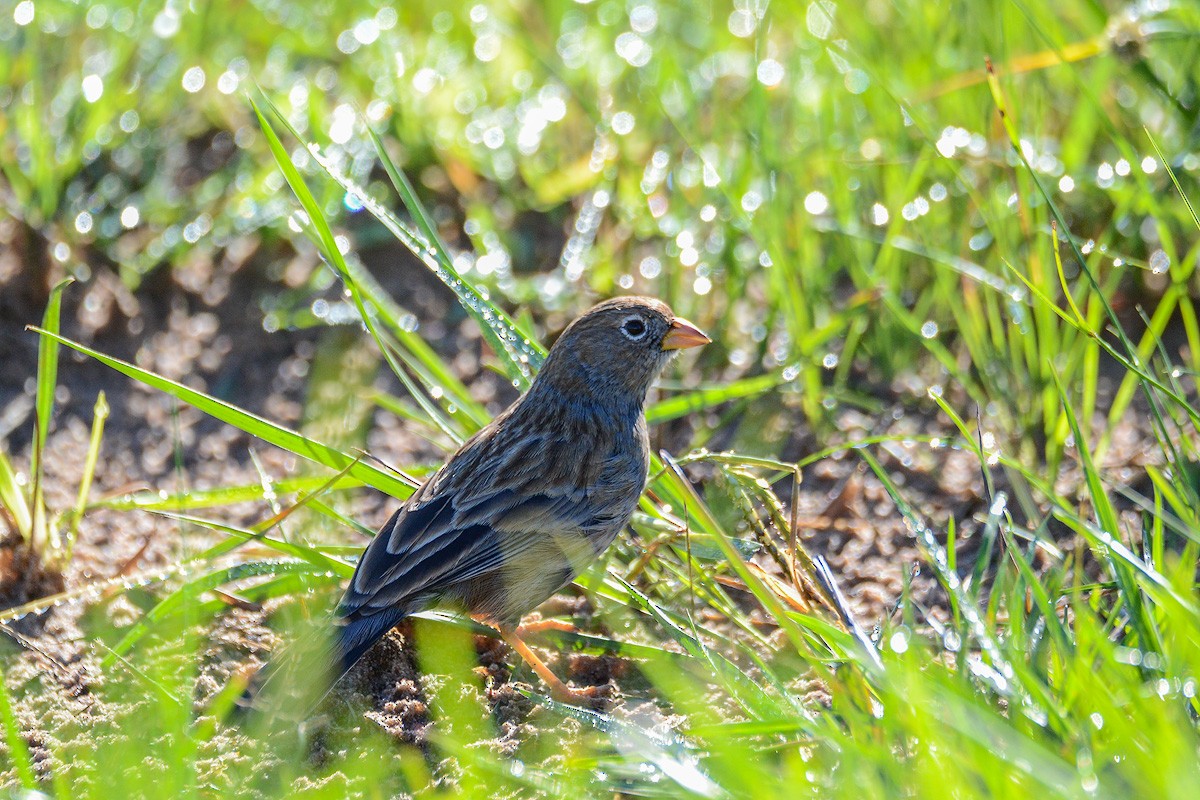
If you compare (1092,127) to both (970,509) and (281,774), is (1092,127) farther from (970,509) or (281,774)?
(281,774)

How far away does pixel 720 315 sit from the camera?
4.54 meters

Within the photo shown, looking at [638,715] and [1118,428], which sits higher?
[638,715]

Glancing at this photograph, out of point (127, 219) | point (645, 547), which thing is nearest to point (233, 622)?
point (645, 547)

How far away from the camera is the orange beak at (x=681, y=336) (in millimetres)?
4055

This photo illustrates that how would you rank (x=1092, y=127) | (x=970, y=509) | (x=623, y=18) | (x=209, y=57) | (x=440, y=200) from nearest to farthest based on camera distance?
(x=970, y=509) < (x=1092, y=127) < (x=440, y=200) < (x=209, y=57) < (x=623, y=18)

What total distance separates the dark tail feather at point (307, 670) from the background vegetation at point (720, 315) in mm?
75

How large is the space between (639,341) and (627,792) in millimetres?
1763

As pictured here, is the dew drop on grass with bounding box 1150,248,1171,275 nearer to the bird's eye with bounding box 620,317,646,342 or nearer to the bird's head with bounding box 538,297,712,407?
the bird's head with bounding box 538,297,712,407

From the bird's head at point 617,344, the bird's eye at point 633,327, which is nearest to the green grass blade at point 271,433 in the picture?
the bird's head at point 617,344

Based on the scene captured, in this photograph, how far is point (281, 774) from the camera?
2.89 m

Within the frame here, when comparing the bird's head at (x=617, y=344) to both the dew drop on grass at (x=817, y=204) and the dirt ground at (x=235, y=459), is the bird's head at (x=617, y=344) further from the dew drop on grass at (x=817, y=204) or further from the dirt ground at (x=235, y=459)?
the dew drop on grass at (x=817, y=204)

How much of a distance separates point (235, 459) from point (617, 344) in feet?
4.59

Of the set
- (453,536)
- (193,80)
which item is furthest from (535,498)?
(193,80)

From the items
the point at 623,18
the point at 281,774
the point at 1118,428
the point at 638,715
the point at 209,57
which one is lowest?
the point at 1118,428
